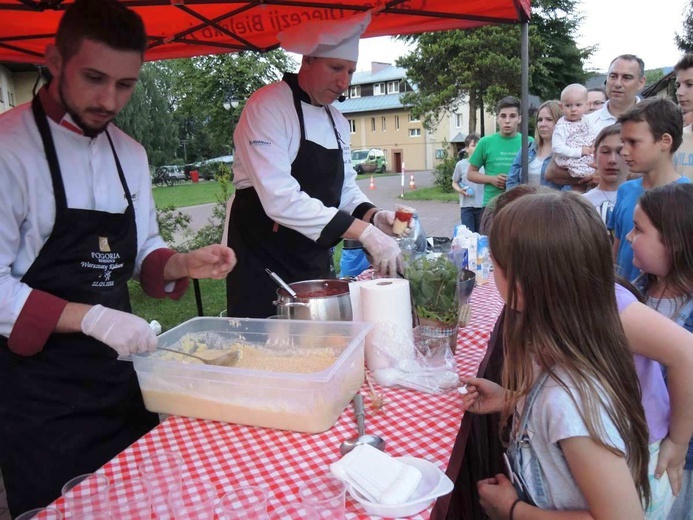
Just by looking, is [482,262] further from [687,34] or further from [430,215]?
[687,34]

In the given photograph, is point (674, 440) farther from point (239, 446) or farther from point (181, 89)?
point (181, 89)

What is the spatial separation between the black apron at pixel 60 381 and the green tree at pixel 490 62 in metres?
17.2

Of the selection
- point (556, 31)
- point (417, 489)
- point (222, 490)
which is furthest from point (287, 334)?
point (556, 31)

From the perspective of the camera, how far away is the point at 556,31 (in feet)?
70.6

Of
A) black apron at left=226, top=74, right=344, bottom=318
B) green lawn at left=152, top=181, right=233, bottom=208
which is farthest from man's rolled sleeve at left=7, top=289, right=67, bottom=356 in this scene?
green lawn at left=152, top=181, right=233, bottom=208

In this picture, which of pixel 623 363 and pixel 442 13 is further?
pixel 442 13

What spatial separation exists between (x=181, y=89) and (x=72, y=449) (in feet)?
84.8

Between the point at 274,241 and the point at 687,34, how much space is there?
3795 centimetres

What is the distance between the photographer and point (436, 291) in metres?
1.75

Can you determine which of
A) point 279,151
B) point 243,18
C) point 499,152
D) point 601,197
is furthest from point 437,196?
point 279,151

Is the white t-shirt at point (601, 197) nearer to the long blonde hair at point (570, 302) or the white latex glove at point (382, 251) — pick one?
the white latex glove at point (382, 251)

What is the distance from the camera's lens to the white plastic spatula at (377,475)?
99cm

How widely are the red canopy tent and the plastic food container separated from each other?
2474mm

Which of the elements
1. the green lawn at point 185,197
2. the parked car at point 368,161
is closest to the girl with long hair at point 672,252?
the green lawn at point 185,197
